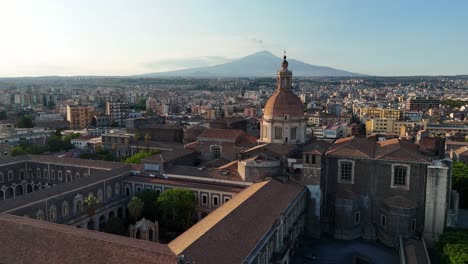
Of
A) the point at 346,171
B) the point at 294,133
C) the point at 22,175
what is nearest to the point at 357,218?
the point at 346,171

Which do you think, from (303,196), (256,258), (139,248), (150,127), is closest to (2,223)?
(139,248)

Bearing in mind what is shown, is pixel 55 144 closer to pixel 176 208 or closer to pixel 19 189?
pixel 19 189

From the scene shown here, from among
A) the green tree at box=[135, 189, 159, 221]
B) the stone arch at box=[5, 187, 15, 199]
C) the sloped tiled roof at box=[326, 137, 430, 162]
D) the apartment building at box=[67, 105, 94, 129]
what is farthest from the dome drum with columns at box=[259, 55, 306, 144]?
the apartment building at box=[67, 105, 94, 129]

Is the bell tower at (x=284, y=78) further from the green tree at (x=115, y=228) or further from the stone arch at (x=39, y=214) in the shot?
the stone arch at (x=39, y=214)

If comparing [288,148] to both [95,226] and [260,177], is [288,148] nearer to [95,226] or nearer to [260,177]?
[260,177]

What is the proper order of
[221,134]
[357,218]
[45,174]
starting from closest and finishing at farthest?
1. [357,218]
2. [45,174]
3. [221,134]

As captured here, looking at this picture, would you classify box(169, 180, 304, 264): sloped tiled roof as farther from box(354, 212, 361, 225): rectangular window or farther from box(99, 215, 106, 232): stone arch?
box(99, 215, 106, 232): stone arch
